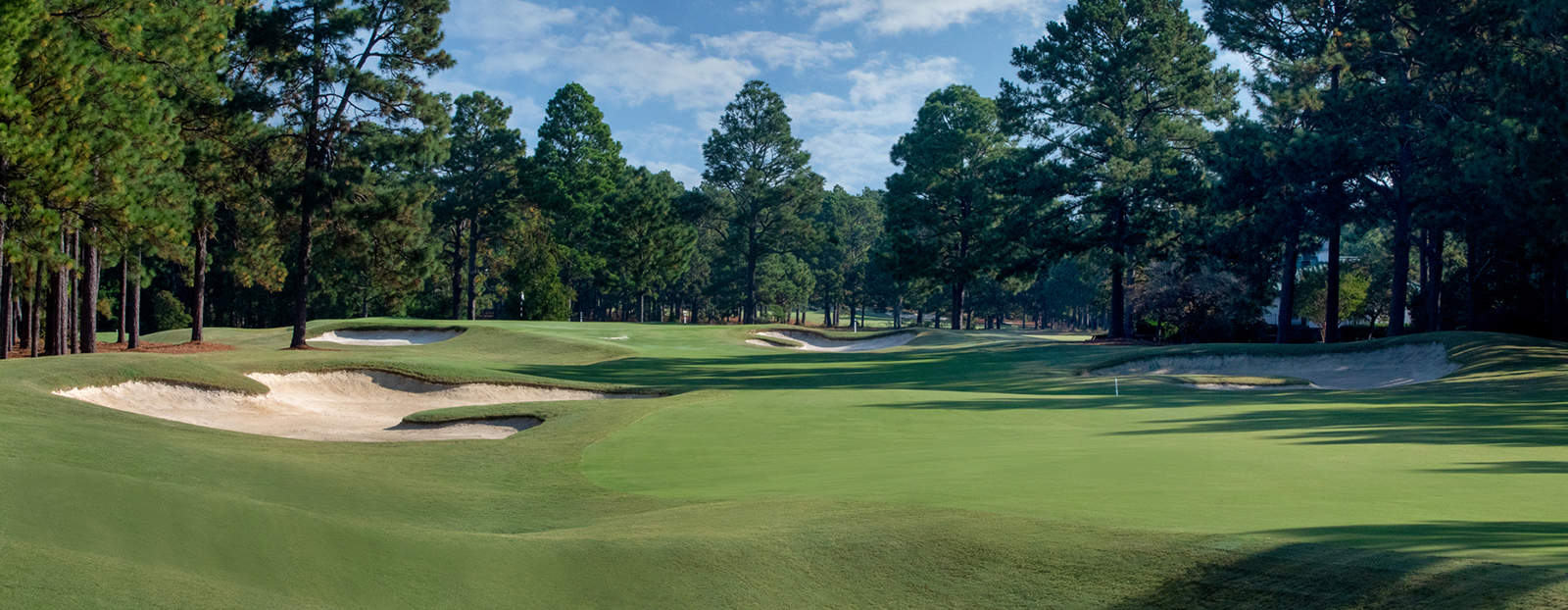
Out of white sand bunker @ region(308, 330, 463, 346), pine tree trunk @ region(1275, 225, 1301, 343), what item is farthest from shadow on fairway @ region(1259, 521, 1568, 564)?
white sand bunker @ region(308, 330, 463, 346)

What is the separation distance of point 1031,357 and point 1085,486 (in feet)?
95.4

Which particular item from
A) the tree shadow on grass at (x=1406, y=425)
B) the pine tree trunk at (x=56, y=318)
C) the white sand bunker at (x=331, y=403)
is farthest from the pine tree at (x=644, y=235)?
the tree shadow on grass at (x=1406, y=425)

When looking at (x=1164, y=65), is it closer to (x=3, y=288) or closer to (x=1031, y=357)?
(x=1031, y=357)

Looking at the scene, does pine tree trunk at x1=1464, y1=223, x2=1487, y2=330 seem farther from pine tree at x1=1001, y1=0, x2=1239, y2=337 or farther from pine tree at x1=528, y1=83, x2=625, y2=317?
pine tree at x1=528, y1=83, x2=625, y2=317

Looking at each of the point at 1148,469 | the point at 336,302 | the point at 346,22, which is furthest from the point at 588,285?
the point at 1148,469

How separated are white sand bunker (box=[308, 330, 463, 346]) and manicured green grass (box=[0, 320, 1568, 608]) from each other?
2904 cm

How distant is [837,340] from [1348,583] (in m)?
53.4

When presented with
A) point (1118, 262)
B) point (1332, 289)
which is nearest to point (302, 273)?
point (1118, 262)

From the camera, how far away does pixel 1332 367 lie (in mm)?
31219

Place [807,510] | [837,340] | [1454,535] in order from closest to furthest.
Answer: [1454,535]
[807,510]
[837,340]

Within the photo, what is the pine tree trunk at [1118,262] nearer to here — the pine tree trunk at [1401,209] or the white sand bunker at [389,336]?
the pine tree trunk at [1401,209]

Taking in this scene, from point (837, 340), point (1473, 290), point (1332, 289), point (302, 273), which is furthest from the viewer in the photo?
point (837, 340)

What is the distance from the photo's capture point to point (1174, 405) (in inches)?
815

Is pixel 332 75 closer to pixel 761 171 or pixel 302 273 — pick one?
pixel 302 273
